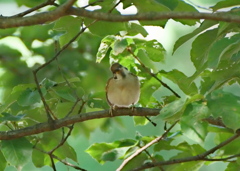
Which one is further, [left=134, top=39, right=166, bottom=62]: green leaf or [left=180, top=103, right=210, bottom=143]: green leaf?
[left=134, top=39, right=166, bottom=62]: green leaf

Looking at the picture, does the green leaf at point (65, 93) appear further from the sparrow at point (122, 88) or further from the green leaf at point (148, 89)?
the sparrow at point (122, 88)

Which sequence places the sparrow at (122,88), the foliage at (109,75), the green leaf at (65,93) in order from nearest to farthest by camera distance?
the foliage at (109,75) → the green leaf at (65,93) → the sparrow at (122,88)

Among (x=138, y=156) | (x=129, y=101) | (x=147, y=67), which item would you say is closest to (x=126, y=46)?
(x=147, y=67)

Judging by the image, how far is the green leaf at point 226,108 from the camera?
3.87 feet

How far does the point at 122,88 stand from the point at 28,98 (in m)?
0.89

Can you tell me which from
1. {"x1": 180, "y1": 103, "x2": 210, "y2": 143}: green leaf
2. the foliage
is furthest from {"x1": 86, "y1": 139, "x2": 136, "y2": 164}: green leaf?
{"x1": 180, "y1": 103, "x2": 210, "y2": 143}: green leaf

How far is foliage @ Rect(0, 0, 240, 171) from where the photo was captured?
1296 millimetres

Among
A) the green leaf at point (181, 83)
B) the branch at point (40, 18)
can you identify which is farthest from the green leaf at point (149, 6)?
the green leaf at point (181, 83)

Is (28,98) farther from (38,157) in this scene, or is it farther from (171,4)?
(171,4)

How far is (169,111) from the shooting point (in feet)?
4.13

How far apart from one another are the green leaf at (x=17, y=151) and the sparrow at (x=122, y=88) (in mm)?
665

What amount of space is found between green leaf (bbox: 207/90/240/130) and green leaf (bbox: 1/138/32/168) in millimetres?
673

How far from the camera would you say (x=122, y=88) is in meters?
2.54

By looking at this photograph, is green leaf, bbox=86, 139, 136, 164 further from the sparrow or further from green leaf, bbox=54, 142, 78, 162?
the sparrow
